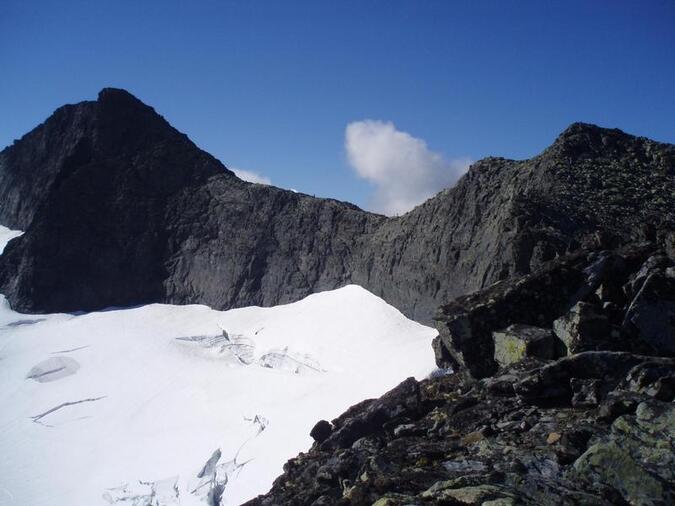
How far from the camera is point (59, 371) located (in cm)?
2811

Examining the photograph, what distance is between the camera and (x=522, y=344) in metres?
10.4

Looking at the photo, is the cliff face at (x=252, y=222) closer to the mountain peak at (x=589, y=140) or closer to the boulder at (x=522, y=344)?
the mountain peak at (x=589, y=140)

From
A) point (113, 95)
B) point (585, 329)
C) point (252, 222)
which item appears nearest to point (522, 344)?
point (585, 329)

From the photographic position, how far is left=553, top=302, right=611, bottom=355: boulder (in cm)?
986

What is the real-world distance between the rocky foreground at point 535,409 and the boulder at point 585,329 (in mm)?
23

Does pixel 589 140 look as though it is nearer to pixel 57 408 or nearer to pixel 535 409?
pixel 535 409

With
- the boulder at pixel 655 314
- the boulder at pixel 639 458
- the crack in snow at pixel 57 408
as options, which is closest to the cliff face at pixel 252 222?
the boulder at pixel 655 314

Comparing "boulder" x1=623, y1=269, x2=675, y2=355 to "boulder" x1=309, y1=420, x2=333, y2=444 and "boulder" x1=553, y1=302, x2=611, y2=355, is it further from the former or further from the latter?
"boulder" x1=309, y1=420, x2=333, y2=444

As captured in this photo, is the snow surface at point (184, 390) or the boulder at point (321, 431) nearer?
the boulder at point (321, 431)

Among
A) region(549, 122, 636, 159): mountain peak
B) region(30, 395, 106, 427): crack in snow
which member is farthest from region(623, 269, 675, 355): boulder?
region(30, 395, 106, 427): crack in snow

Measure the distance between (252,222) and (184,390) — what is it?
1182cm

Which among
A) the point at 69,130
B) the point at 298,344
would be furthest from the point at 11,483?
the point at 69,130

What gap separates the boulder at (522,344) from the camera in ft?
33.7

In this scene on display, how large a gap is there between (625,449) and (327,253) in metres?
24.0
